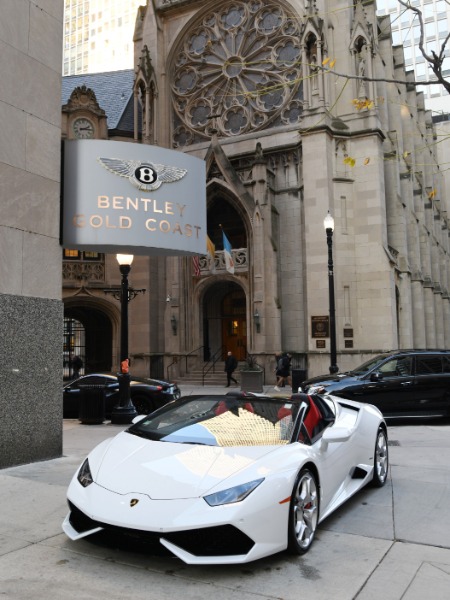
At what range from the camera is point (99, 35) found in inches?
3521

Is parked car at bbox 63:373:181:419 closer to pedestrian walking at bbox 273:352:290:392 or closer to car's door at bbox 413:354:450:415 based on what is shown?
car's door at bbox 413:354:450:415

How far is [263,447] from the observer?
4.76m

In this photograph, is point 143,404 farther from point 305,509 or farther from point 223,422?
point 305,509

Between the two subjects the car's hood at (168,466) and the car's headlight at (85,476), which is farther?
the car's headlight at (85,476)

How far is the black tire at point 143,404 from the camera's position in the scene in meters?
14.2

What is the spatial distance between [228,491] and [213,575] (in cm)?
58

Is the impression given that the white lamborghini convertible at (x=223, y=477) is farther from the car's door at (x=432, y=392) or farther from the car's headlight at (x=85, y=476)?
the car's door at (x=432, y=392)

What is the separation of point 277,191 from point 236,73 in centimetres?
759

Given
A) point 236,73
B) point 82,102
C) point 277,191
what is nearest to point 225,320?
point 277,191

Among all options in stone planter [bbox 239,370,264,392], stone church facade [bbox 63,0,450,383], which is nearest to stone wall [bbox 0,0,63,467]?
stone planter [bbox 239,370,264,392]

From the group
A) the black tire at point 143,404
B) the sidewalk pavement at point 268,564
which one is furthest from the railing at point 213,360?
the sidewalk pavement at point 268,564

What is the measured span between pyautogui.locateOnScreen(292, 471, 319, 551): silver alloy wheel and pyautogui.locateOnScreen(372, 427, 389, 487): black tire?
199 cm

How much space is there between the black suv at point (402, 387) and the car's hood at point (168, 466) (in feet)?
24.0

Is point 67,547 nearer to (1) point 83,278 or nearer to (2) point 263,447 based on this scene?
(2) point 263,447
